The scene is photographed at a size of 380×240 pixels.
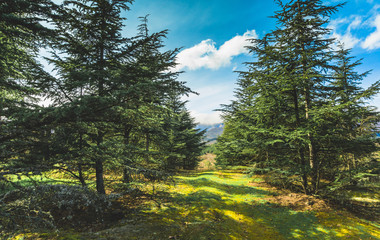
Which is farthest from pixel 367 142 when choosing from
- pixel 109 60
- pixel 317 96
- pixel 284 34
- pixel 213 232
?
pixel 109 60

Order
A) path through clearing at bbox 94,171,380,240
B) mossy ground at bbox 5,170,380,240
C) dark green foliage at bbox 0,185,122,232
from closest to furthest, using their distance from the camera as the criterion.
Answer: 1. dark green foliage at bbox 0,185,122,232
2. mossy ground at bbox 5,170,380,240
3. path through clearing at bbox 94,171,380,240

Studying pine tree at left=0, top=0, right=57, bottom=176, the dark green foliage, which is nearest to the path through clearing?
the dark green foliage

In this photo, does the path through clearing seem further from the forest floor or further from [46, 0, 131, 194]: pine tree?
[46, 0, 131, 194]: pine tree

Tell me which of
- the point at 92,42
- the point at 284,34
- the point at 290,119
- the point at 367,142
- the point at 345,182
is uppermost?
the point at 284,34

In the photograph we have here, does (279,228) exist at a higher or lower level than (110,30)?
lower

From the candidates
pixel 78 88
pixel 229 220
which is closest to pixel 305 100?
pixel 229 220

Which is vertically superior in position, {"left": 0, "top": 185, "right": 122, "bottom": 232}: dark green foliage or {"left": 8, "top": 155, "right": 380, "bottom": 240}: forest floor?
{"left": 0, "top": 185, "right": 122, "bottom": 232}: dark green foliage

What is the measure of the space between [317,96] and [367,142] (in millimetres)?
3780

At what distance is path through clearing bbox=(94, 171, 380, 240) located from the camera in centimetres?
597

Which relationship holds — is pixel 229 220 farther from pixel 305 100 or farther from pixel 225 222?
pixel 305 100

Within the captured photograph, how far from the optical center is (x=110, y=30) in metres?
7.34

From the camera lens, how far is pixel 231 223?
7.17 metres

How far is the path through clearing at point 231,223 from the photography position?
597 cm

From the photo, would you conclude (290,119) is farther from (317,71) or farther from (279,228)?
(279,228)
